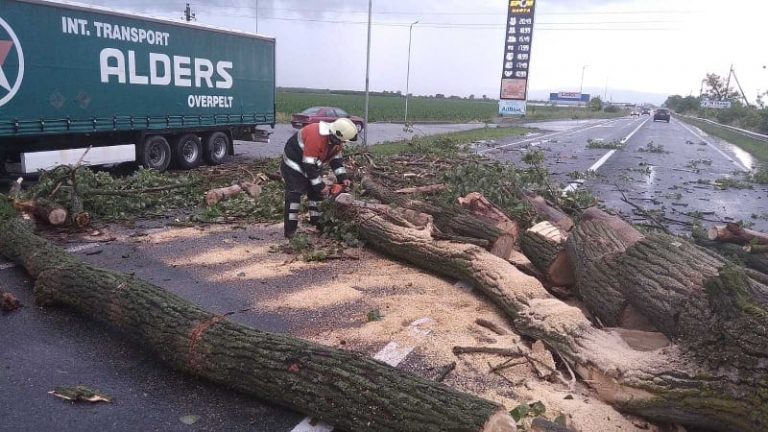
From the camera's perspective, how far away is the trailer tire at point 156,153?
11938 mm

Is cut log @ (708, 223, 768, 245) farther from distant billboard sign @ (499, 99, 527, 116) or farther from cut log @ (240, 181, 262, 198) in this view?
distant billboard sign @ (499, 99, 527, 116)

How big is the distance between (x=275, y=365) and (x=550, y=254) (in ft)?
10.3

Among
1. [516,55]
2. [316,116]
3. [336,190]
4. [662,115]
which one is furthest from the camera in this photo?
[662,115]

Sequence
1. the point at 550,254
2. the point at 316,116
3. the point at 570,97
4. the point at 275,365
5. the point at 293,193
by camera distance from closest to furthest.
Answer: the point at 275,365 → the point at 550,254 → the point at 293,193 → the point at 316,116 → the point at 570,97

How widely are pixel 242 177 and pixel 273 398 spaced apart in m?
8.01

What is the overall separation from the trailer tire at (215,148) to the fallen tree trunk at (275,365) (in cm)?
934

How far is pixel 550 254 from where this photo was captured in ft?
18.1

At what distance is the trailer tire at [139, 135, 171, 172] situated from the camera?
11938mm

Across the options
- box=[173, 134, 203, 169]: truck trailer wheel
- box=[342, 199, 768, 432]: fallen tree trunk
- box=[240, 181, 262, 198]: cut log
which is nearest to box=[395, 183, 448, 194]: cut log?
box=[240, 181, 262, 198]: cut log

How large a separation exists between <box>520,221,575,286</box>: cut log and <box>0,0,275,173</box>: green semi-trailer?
8.53 meters

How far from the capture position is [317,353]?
334 centimetres

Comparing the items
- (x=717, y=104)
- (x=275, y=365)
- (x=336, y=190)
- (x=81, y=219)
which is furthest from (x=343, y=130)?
(x=717, y=104)

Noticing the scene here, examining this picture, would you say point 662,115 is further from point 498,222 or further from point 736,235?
point 498,222

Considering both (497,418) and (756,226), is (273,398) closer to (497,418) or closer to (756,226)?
(497,418)
